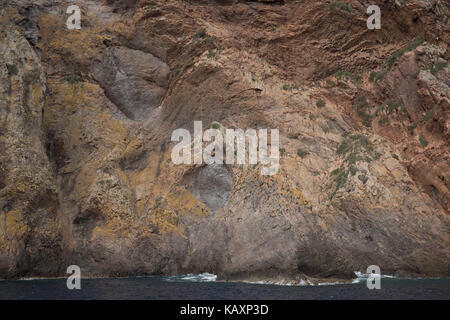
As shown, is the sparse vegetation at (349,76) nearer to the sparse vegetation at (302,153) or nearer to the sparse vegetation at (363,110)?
the sparse vegetation at (363,110)

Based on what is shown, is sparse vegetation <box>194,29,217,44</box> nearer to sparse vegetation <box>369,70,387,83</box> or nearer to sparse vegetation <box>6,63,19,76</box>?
sparse vegetation <box>369,70,387,83</box>

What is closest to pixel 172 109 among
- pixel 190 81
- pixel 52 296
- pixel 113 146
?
pixel 190 81

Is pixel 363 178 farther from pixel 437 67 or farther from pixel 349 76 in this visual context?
pixel 349 76

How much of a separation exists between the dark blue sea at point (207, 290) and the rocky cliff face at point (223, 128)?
2156 mm

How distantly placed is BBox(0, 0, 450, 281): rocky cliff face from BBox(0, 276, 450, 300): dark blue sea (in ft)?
7.07

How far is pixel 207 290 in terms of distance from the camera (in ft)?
64.8

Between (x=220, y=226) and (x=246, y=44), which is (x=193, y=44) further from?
(x=220, y=226)

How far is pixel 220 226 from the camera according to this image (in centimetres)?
2641

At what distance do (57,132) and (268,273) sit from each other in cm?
1522

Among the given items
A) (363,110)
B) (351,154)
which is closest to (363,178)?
(351,154)

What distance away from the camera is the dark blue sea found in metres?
17.6

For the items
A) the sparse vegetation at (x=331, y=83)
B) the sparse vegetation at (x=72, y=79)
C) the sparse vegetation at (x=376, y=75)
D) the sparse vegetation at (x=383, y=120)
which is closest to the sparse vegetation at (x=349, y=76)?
the sparse vegetation at (x=331, y=83)

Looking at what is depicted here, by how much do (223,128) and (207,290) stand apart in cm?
1250

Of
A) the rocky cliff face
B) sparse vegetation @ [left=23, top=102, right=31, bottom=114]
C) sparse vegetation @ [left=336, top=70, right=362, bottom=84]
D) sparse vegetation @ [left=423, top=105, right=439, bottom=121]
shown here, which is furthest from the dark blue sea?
sparse vegetation @ [left=336, top=70, right=362, bottom=84]
